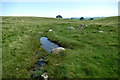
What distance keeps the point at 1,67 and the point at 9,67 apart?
116cm

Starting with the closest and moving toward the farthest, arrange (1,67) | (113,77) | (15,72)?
(113,77) < (15,72) < (1,67)

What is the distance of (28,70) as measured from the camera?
421 inches

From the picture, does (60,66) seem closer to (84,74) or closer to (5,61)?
(84,74)

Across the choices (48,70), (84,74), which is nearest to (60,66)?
(48,70)

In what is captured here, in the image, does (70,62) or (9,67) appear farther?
(70,62)

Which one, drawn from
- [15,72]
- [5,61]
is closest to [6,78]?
[15,72]

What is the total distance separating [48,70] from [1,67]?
293 inches

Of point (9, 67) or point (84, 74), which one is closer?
point (84, 74)

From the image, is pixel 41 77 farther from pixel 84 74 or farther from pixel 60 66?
pixel 84 74

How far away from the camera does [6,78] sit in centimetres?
904

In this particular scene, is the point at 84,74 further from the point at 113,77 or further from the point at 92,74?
the point at 113,77

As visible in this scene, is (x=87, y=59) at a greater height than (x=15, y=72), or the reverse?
(x=87, y=59)

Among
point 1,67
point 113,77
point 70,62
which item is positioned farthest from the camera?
point 70,62

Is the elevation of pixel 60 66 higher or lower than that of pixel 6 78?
higher
